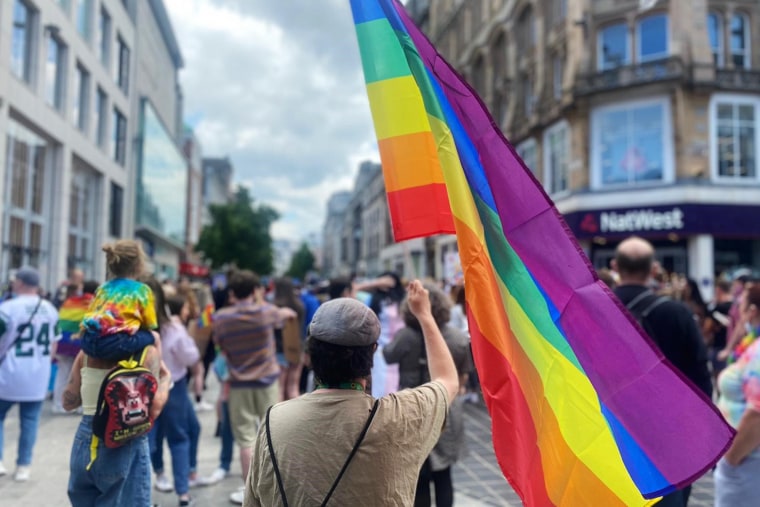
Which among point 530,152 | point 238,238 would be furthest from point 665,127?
point 238,238

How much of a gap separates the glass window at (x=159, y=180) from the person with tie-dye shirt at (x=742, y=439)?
32018mm

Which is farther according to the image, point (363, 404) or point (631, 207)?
point (631, 207)

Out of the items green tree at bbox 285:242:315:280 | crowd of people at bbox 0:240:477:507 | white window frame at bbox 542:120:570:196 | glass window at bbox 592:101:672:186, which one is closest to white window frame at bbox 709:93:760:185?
glass window at bbox 592:101:672:186

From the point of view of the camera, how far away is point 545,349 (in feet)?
7.49

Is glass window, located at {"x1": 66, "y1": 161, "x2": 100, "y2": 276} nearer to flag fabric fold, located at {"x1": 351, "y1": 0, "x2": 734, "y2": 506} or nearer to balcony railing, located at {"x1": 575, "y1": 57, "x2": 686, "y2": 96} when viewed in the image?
balcony railing, located at {"x1": 575, "y1": 57, "x2": 686, "y2": 96}

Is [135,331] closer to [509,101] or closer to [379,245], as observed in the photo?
[509,101]

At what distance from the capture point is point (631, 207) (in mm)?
23203

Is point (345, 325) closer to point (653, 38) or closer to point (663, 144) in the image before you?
point (663, 144)

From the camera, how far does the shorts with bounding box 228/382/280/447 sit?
4.99 metres

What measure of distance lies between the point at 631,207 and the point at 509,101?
11.1 m

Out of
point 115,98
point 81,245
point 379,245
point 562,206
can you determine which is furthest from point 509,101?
point 379,245

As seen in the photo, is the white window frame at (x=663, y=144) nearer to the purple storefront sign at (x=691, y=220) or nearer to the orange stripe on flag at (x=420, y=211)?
the purple storefront sign at (x=691, y=220)

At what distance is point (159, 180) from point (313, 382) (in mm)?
37895

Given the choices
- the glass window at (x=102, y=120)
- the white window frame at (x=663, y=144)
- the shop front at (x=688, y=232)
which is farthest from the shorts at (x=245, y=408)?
the glass window at (x=102, y=120)
